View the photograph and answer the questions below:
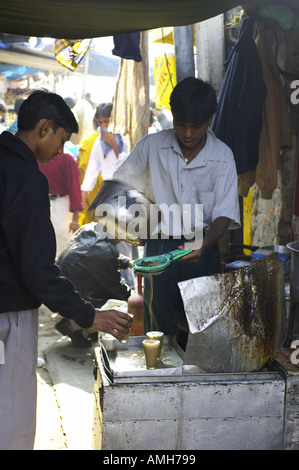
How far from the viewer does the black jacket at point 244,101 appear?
3869mm

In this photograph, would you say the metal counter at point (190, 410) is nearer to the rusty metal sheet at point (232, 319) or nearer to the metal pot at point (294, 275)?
the rusty metal sheet at point (232, 319)

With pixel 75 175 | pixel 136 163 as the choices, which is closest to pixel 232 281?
pixel 136 163

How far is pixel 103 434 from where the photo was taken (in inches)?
89.1

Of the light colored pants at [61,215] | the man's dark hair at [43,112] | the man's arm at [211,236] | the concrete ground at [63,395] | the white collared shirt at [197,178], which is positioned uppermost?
the man's dark hair at [43,112]

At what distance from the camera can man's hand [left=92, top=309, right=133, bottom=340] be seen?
7.73 ft

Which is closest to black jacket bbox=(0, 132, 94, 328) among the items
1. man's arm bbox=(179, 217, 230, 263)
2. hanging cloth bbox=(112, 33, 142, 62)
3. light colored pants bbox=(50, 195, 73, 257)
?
man's arm bbox=(179, 217, 230, 263)

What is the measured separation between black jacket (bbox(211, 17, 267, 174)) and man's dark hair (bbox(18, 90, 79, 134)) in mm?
1885

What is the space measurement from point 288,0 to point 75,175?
126 inches

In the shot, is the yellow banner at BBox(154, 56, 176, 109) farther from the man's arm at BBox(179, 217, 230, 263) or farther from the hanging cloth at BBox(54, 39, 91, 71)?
the man's arm at BBox(179, 217, 230, 263)

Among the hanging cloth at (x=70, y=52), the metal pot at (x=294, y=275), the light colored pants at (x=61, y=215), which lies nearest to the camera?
the metal pot at (x=294, y=275)

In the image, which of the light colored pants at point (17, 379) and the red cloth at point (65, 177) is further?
the red cloth at point (65, 177)

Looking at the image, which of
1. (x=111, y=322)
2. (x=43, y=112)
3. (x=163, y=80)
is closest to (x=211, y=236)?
(x=111, y=322)

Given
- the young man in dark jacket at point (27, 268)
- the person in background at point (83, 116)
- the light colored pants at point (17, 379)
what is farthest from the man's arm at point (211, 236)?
the person in background at point (83, 116)

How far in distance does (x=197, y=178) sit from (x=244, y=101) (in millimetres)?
973
